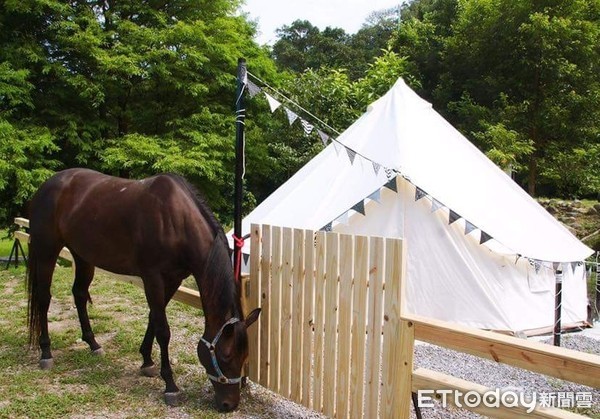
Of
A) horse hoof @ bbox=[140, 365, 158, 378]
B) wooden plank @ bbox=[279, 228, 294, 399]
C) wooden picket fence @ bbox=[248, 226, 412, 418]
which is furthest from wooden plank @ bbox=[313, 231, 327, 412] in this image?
horse hoof @ bbox=[140, 365, 158, 378]

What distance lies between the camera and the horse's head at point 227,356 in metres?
3.09

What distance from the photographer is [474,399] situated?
226 cm

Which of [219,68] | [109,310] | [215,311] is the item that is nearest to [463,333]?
[215,311]

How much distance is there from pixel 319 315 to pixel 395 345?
0.59 m

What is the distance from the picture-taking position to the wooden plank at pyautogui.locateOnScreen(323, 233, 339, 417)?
2.88 metres

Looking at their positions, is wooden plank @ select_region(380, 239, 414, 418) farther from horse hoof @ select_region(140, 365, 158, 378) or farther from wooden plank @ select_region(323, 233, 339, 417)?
horse hoof @ select_region(140, 365, 158, 378)

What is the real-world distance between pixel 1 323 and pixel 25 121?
5.48 m

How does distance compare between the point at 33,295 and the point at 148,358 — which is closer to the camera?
the point at 148,358

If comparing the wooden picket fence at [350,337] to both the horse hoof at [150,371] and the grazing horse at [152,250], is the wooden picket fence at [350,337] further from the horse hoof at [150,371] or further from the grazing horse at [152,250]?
the horse hoof at [150,371]

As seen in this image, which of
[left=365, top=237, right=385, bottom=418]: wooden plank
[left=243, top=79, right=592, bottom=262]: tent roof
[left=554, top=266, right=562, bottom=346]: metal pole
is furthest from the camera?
[left=243, top=79, right=592, bottom=262]: tent roof

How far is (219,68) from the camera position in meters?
10.5

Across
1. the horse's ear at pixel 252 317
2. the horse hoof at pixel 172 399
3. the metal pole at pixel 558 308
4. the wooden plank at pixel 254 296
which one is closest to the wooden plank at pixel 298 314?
the horse's ear at pixel 252 317

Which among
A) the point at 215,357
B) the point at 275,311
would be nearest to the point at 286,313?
the point at 275,311

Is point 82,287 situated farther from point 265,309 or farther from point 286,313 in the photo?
point 286,313
